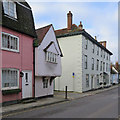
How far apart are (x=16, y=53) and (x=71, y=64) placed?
12395mm

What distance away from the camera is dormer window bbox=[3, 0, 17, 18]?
36.4 ft

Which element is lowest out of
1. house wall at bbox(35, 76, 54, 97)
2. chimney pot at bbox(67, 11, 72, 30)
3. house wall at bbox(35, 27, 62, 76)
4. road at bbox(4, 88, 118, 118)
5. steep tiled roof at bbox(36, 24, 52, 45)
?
road at bbox(4, 88, 118, 118)

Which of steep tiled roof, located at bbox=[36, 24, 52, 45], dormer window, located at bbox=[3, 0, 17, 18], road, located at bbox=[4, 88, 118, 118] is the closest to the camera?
road, located at bbox=[4, 88, 118, 118]

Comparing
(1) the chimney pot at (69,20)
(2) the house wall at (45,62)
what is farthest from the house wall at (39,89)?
(1) the chimney pot at (69,20)

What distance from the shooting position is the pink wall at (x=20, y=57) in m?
10.5

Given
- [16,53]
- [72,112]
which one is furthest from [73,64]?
[72,112]

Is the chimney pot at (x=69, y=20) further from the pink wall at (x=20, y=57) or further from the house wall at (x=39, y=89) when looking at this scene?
the house wall at (x=39, y=89)

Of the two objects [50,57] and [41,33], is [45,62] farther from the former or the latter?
[41,33]

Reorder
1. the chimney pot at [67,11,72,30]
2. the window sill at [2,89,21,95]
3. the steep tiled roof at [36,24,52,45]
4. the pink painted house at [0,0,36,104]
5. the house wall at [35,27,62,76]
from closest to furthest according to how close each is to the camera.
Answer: the window sill at [2,89,21,95], the pink painted house at [0,0,36,104], the house wall at [35,27,62,76], the steep tiled roof at [36,24,52,45], the chimney pot at [67,11,72,30]

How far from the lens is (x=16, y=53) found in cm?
1138

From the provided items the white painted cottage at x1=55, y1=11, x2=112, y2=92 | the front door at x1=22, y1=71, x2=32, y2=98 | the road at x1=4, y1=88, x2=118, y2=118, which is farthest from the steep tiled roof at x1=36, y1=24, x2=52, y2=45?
the white painted cottage at x1=55, y1=11, x2=112, y2=92

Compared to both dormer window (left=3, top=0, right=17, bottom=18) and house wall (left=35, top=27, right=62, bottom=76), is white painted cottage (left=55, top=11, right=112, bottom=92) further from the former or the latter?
dormer window (left=3, top=0, right=17, bottom=18)

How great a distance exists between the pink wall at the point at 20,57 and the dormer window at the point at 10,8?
1.43 meters

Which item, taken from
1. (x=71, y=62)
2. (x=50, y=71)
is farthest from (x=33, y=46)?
(x=71, y=62)
